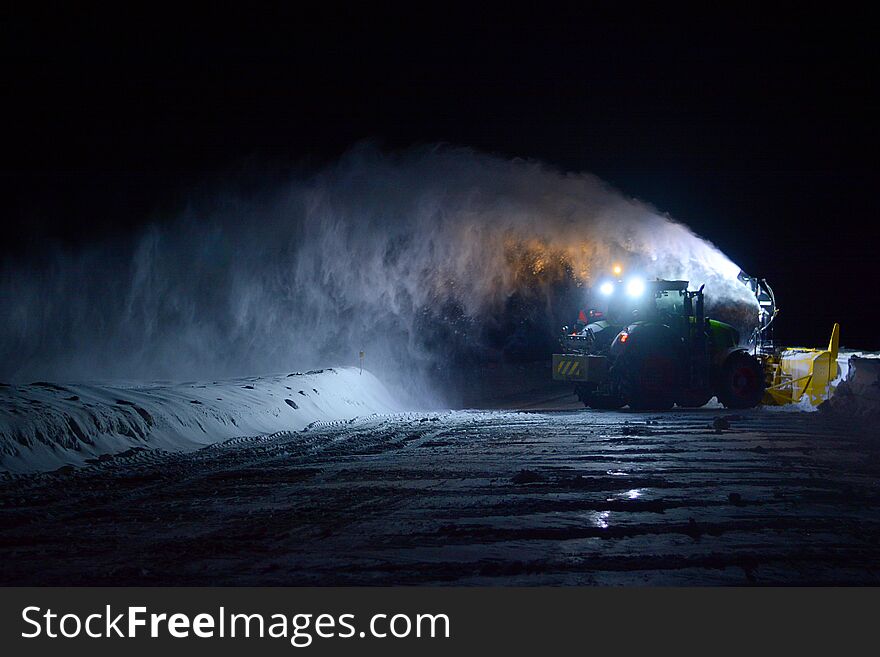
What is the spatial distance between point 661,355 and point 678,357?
45 centimetres

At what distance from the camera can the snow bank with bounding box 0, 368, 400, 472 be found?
9.99 m

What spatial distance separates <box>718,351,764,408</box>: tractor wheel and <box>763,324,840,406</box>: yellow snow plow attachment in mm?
785

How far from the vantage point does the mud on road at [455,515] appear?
5.32 meters

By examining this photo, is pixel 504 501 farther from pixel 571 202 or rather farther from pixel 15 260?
pixel 15 260

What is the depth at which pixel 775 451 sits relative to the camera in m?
11.5

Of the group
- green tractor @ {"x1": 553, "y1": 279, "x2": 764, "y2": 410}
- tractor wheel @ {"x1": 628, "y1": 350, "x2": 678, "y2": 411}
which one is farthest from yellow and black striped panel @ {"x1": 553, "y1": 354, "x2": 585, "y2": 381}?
tractor wheel @ {"x1": 628, "y1": 350, "x2": 678, "y2": 411}

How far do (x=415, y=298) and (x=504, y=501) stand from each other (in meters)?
17.4

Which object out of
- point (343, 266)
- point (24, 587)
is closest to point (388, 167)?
point (343, 266)

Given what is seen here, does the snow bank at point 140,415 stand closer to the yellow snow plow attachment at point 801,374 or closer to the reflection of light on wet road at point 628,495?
the reflection of light on wet road at point 628,495

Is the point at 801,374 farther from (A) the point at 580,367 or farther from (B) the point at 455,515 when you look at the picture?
(B) the point at 455,515

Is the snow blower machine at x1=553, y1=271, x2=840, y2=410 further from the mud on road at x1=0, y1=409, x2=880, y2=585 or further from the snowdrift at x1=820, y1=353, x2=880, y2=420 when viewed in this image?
the mud on road at x1=0, y1=409, x2=880, y2=585

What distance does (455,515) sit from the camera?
7.04 metres

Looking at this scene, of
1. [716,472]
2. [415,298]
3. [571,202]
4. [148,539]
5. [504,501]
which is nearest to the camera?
[148,539]

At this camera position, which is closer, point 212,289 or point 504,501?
point 504,501
